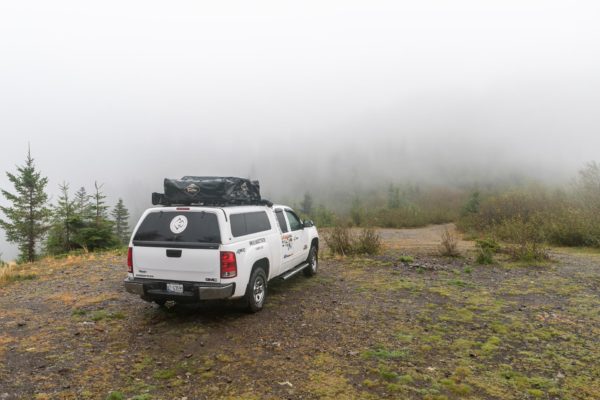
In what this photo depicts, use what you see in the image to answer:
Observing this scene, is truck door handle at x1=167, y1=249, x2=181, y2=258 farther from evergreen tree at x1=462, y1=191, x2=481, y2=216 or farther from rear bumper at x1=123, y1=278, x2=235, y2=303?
evergreen tree at x1=462, y1=191, x2=481, y2=216

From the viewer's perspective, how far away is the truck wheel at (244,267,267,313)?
6730 millimetres

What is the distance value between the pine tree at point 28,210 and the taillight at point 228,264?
24.9m

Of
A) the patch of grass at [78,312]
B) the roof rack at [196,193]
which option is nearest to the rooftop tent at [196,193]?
the roof rack at [196,193]

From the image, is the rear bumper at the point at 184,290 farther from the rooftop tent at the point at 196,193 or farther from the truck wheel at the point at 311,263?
the truck wheel at the point at 311,263

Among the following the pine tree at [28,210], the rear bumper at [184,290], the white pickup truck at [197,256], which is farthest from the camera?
the pine tree at [28,210]

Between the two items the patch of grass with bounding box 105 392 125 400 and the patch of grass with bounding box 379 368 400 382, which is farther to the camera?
the patch of grass with bounding box 379 368 400 382

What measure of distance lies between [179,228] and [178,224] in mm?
79

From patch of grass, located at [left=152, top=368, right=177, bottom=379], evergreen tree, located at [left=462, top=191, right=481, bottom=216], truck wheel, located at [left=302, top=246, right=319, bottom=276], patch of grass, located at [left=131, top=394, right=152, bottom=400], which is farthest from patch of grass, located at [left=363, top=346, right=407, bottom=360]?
evergreen tree, located at [left=462, top=191, right=481, bottom=216]

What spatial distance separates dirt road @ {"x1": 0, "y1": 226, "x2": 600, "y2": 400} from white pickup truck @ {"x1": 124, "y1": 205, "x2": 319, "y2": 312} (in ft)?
2.09

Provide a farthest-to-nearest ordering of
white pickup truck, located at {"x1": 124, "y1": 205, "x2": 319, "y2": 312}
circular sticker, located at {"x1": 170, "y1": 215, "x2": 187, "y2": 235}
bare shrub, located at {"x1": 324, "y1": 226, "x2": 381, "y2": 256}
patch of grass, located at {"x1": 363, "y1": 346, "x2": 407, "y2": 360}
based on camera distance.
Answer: bare shrub, located at {"x1": 324, "y1": 226, "x2": 381, "y2": 256} < circular sticker, located at {"x1": 170, "y1": 215, "x2": 187, "y2": 235} < white pickup truck, located at {"x1": 124, "y1": 205, "x2": 319, "y2": 312} < patch of grass, located at {"x1": 363, "y1": 346, "x2": 407, "y2": 360}

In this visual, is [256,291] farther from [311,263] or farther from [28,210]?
[28,210]

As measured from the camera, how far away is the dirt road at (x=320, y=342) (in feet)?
14.6

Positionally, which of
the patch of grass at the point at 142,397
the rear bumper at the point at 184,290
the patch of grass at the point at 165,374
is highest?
the rear bumper at the point at 184,290

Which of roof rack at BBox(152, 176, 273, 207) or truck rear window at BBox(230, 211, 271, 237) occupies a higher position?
roof rack at BBox(152, 176, 273, 207)
